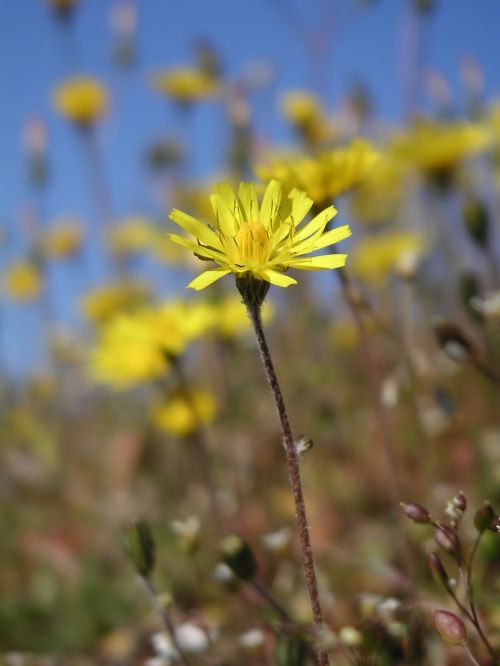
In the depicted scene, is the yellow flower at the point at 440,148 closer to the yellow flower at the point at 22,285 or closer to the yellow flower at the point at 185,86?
the yellow flower at the point at 185,86

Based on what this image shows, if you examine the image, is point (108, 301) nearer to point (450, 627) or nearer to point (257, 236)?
point (257, 236)

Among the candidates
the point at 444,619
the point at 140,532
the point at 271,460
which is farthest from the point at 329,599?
the point at 271,460

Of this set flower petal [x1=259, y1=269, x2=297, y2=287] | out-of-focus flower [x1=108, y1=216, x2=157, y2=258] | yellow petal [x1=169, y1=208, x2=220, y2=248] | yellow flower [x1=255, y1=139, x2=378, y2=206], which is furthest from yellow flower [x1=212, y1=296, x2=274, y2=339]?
out-of-focus flower [x1=108, y1=216, x2=157, y2=258]

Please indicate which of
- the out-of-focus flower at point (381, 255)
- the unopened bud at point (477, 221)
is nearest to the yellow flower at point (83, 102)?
the out-of-focus flower at point (381, 255)

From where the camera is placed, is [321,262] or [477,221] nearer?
[321,262]

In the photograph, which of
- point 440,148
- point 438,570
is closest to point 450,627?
point 438,570
